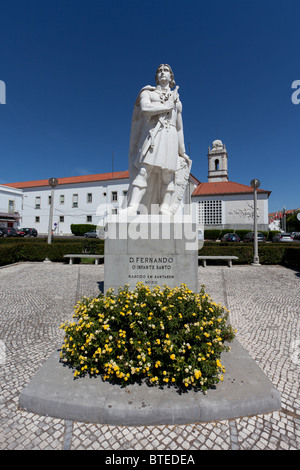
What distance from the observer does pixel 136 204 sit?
3895mm

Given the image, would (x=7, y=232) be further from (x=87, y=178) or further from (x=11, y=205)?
(x=87, y=178)

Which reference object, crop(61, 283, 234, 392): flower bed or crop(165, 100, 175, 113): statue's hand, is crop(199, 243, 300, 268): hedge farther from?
crop(61, 283, 234, 392): flower bed

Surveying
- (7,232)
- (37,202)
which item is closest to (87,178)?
(37,202)

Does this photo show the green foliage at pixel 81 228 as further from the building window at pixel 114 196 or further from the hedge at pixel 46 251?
the hedge at pixel 46 251

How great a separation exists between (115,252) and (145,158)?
1.63 metres

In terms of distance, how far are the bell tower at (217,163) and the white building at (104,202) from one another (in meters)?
13.5

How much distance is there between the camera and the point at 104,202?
41.7 meters

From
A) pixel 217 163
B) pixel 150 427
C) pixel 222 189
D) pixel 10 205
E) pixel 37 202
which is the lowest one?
pixel 150 427

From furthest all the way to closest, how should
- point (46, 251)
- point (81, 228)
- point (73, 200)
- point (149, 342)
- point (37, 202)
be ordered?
1. point (37, 202)
2. point (73, 200)
3. point (81, 228)
4. point (46, 251)
5. point (149, 342)

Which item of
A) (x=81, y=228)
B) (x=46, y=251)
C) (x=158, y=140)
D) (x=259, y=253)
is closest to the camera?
(x=158, y=140)

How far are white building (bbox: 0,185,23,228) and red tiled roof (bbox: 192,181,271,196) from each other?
33.5m

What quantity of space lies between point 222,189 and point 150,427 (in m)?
42.4
